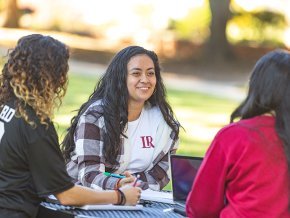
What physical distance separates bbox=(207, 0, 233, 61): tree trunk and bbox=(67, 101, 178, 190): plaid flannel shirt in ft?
54.9

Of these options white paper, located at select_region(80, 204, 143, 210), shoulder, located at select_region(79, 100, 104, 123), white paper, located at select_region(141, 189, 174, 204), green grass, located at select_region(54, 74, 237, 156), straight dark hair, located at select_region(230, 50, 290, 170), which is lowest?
green grass, located at select_region(54, 74, 237, 156)

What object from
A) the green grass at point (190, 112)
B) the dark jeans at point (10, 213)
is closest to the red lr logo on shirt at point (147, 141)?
the dark jeans at point (10, 213)

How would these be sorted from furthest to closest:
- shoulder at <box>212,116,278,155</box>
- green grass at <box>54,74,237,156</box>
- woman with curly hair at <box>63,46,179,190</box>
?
green grass at <box>54,74,237,156</box> → woman with curly hair at <box>63,46,179,190</box> → shoulder at <box>212,116,278,155</box>

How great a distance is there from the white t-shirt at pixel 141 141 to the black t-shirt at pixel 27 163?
1026 millimetres

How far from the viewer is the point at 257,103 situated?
9.88ft

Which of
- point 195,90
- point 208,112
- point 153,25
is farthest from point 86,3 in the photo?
point 208,112

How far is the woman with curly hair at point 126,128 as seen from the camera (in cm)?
418

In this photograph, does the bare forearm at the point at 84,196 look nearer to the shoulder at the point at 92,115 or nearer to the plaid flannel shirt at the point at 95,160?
the plaid flannel shirt at the point at 95,160

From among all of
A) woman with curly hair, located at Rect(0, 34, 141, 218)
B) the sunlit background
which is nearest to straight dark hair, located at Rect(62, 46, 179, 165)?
woman with curly hair, located at Rect(0, 34, 141, 218)

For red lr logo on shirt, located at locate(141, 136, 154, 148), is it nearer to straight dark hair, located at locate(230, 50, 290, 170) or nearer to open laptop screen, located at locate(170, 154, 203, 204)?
open laptop screen, located at locate(170, 154, 203, 204)

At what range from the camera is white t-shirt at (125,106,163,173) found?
4.32m

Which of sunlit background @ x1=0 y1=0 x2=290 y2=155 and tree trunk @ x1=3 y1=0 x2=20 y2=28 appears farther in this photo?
tree trunk @ x1=3 y1=0 x2=20 y2=28

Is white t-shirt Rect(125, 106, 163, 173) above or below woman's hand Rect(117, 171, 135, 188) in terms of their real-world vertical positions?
above

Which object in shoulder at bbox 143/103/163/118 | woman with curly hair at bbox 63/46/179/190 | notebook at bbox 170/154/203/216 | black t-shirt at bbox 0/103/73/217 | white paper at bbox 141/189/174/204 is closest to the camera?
black t-shirt at bbox 0/103/73/217
